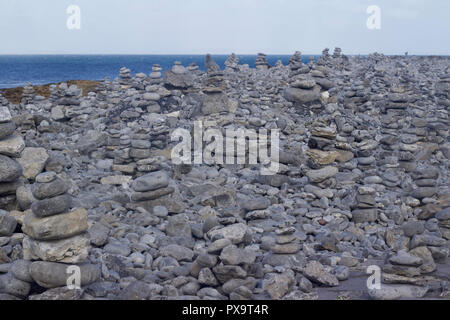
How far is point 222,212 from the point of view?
32.4ft

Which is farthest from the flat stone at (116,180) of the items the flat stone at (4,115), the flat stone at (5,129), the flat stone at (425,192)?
the flat stone at (425,192)

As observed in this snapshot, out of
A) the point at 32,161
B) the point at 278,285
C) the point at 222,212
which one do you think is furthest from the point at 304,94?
the point at 278,285

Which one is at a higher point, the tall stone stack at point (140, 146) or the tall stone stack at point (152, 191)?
the tall stone stack at point (140, 146)

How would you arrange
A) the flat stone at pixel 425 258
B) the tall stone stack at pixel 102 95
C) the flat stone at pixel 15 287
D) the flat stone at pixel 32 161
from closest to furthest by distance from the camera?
the flat stone at pixel 15 287 → the flat stone at pixel 425 258 → the flat stone at pixel 32 161 → the tall stone stack at pixel 102 95

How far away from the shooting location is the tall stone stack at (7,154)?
9075mm

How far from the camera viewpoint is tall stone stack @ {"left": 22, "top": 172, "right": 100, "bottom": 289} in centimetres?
620

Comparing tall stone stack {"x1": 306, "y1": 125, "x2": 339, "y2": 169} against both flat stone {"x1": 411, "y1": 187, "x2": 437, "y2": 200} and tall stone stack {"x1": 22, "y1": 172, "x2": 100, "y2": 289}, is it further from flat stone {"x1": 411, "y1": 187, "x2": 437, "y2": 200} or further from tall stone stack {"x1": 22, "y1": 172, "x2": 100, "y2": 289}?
tall stone stack {"x1": 22, "y1": 172, "x2": 100, "y2": 289}

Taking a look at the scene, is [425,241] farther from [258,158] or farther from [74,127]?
[74,127]

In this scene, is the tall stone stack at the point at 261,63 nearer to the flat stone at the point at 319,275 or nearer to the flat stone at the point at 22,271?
the flat stone at the point at 319,275

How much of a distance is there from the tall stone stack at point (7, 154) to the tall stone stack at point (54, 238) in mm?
3092

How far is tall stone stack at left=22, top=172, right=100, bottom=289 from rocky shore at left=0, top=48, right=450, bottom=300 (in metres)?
0.02

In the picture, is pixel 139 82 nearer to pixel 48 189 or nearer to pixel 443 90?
pixel 443 90

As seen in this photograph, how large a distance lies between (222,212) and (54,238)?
4.24 metres

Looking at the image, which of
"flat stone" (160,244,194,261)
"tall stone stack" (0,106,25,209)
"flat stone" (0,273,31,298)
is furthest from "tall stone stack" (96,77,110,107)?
"flat stone" (0,273,31,298)
